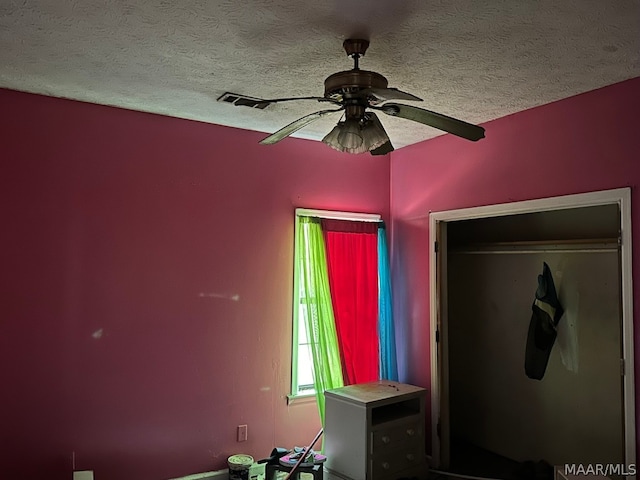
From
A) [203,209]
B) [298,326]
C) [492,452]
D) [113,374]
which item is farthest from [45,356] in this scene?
[492,452]

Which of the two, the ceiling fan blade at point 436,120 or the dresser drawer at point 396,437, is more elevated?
the ceiling fan blade at point 436,120

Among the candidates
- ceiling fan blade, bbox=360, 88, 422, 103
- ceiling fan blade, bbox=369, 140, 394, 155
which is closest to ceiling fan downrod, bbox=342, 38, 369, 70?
ceiling fan blade, bbox=360, 88, 422, 103

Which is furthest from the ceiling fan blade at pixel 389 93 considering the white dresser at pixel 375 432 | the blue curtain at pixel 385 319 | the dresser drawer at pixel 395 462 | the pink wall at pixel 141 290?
the dresser drawer at pixel 395 462

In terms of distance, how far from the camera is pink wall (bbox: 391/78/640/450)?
111 inches

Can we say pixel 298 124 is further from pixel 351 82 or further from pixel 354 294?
pixel 354 294

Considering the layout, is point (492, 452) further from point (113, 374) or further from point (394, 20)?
point (394, 20)

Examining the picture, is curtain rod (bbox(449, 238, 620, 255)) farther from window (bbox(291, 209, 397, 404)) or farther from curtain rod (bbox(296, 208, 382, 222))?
window (bbox(291, 209, 397, 404))

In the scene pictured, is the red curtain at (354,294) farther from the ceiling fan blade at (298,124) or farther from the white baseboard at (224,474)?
the ceiling fan blade at (298,124)

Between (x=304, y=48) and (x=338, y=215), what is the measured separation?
188 centimetres

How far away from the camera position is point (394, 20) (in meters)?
2.10

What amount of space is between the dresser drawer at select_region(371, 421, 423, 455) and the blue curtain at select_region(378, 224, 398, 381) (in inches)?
21.4

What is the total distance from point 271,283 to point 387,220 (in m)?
1.24

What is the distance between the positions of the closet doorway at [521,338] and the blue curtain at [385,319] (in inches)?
14.4

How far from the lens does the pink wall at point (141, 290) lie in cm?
300
